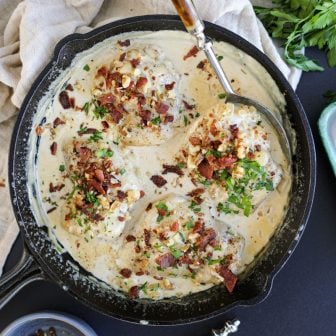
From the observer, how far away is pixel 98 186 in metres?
2.86

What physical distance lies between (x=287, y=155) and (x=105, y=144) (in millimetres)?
878

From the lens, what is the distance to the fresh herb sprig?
2.88m

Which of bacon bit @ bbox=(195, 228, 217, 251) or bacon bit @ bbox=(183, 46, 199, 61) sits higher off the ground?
bacon bit @ bbox=(183, 46, 199, 61)

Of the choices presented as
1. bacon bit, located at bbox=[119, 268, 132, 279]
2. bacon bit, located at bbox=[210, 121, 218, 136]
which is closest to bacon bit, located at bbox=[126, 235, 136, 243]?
bacon bit, located at bbox=[119, 268, 132, 279]

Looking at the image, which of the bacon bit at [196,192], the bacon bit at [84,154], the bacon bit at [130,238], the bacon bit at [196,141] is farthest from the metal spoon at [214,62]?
the bacon bit at [130,238]

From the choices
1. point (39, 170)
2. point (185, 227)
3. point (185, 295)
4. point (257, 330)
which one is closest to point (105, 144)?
point (39, 170)

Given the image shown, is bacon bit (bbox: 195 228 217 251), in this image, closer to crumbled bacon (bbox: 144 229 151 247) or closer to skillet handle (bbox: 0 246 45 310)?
crumbled bacon (bbox: 144 229 151 247)

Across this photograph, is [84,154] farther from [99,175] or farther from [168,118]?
[168,118]

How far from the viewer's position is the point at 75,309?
3156mm

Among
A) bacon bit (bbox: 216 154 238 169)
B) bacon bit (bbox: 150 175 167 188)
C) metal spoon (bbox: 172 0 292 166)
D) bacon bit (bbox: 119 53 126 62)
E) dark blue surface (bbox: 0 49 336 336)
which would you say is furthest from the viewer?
dark blue surface (bbox: 0 49 336 336)

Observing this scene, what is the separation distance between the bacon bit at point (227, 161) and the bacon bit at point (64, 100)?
790 mm

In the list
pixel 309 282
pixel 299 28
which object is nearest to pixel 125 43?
pixel 299 28

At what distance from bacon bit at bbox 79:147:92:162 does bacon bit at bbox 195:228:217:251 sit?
663mm

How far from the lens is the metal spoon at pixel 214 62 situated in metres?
2.42
